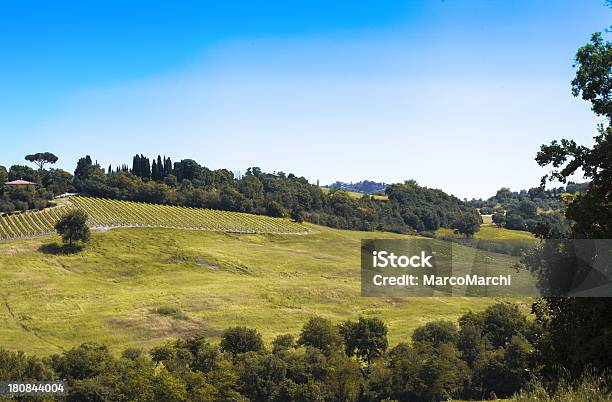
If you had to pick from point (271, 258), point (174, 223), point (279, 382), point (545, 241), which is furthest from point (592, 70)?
point (174, 223)

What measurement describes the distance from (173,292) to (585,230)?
86.9 metres

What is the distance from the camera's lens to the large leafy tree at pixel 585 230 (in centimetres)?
1577

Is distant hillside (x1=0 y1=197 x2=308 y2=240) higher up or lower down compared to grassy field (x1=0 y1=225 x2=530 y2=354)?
higher up

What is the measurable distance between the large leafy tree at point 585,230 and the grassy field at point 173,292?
5684 centimetres

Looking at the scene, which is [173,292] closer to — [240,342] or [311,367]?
[240,342]

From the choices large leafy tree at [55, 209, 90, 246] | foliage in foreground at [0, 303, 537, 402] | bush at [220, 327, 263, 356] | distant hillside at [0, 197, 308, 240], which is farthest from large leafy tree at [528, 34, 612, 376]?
distant hillside at [0, 197, 308, 240]

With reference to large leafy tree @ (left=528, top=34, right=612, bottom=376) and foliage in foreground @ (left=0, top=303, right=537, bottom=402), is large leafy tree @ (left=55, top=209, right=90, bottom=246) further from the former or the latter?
large leafy tree @ (left=528, top=34, right=612, bottom=376)

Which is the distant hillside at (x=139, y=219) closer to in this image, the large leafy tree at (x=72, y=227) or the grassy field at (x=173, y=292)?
the grassy field at (x=173, y=292)

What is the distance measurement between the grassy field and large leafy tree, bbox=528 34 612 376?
5684cm

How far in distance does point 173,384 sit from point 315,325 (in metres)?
23.0

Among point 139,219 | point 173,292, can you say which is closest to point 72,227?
point 139,219

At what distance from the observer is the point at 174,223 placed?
14475 cm

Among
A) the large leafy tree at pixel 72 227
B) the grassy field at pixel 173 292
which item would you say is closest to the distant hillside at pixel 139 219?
the grassy field at pixel 173 292

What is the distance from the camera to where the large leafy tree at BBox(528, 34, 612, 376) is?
1577 centimetres
